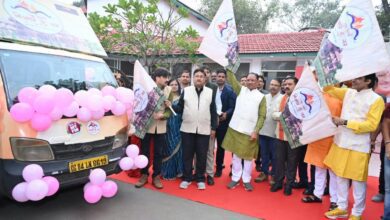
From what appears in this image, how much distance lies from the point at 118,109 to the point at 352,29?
2.85m

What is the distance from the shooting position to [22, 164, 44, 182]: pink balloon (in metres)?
2.82

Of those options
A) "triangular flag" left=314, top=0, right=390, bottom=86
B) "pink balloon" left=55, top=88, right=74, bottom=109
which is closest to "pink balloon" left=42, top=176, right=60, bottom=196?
"pink balloon" left=55, top=88, right=74, bottom=109

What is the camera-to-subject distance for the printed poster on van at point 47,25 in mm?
3430

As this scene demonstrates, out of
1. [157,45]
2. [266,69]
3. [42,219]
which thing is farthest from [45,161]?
[266,69]

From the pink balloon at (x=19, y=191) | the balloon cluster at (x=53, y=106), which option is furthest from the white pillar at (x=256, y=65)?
the pink balloon at (x=19, y=191)

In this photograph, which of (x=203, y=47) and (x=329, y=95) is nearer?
(x=329, y=95)

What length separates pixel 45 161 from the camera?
9.87 ft

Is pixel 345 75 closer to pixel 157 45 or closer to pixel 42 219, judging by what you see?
pixel 42 219

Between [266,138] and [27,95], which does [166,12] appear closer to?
[266,138]

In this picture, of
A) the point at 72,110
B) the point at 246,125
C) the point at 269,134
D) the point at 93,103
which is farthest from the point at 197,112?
the point at 72,110

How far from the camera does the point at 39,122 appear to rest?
2896 mm

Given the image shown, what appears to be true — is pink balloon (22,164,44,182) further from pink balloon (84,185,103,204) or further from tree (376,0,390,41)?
tree (376,0,390,41)

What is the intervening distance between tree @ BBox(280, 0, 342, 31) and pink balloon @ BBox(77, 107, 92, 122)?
29314 millimetres

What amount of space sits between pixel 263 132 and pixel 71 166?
3142mm
